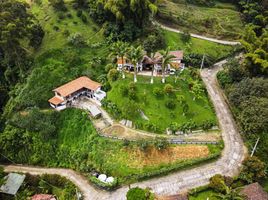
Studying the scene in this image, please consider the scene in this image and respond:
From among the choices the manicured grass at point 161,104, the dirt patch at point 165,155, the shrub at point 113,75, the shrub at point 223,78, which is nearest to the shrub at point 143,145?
the dirt patch at point 165,155

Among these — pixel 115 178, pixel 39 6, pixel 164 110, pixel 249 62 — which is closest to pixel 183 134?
pixel 164 110

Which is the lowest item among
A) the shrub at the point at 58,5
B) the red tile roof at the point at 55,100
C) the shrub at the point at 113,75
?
the red tile roof at the point at 55,100

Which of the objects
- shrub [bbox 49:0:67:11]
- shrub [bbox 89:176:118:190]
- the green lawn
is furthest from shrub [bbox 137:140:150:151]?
shrub [bbox 49:0:67:11]

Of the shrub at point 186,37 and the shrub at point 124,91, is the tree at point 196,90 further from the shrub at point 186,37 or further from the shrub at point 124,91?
the shrub at point 186,37

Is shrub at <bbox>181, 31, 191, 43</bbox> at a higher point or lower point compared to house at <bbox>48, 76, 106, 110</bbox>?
higher

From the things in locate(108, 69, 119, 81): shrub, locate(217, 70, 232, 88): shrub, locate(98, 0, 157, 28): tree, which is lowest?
locate(217, 70, 232, 88): shrub

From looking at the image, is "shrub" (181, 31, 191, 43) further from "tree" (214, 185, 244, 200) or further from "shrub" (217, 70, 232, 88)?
"tree" (214, 185, 244, 200)

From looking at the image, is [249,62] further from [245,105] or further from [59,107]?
[59,107]

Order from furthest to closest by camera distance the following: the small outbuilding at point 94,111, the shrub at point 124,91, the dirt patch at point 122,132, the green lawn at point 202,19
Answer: the green lawn at point 202,19
the shrub at point 124,91
the small outbuilding at point 94,111
the dirt patch at point 122,132
